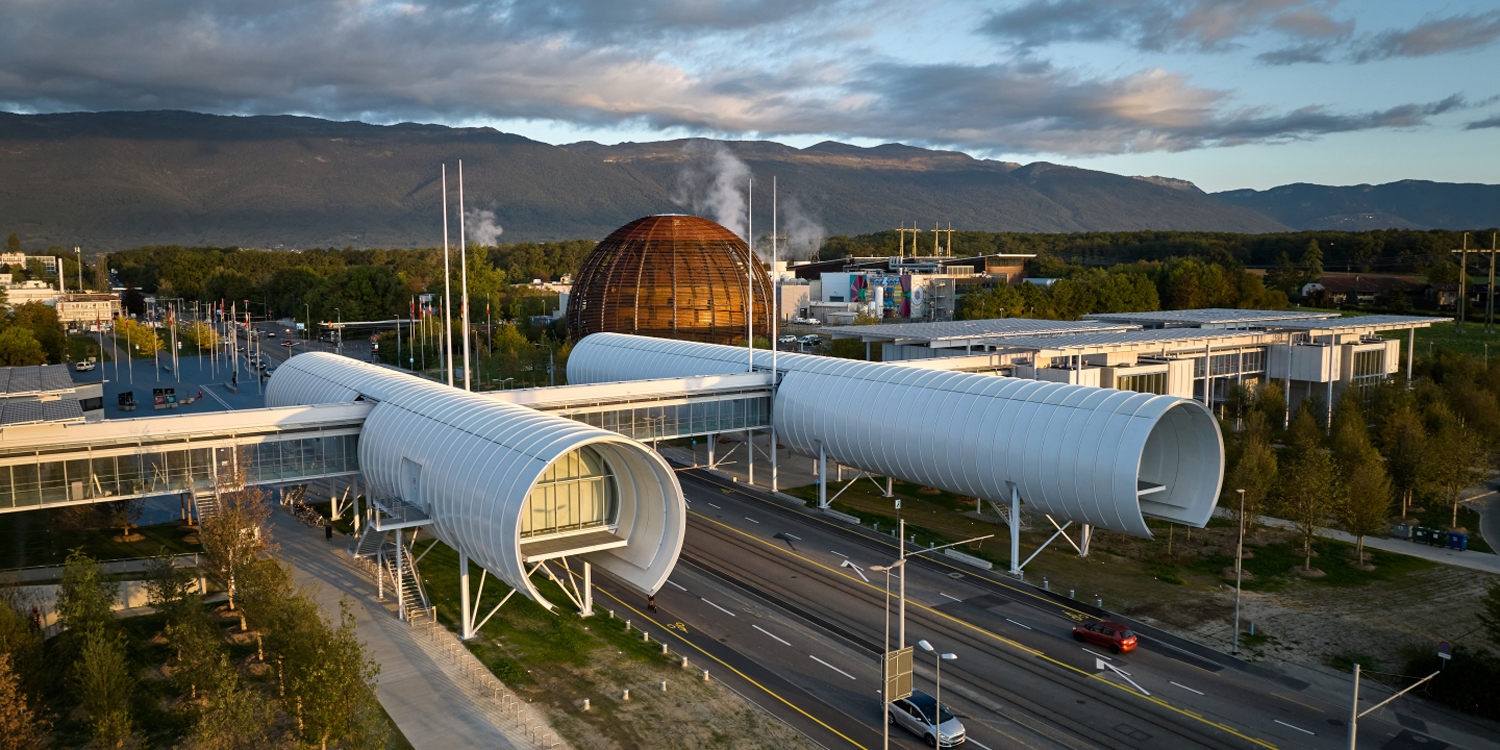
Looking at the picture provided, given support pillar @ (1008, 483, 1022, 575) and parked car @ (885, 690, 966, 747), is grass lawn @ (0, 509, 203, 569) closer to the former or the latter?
parked car @ (885, 690, 966, 747)

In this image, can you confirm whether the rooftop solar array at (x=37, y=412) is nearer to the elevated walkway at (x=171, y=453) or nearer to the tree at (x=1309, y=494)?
the elevated walkway at (x=171, y=453)

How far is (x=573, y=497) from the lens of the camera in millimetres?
37969

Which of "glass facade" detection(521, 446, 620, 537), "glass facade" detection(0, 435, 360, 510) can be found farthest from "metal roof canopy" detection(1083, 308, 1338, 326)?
"glass facade" detection(0, 435, 360, 510)

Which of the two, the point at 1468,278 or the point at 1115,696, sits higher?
the point at 1468,278

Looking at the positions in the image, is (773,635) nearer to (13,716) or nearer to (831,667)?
(831,667)

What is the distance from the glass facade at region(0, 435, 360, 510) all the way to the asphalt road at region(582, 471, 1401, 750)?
15.4m

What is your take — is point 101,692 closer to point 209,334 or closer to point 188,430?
point 188,430

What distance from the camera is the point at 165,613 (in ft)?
111

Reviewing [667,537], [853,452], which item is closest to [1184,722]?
[667,537]

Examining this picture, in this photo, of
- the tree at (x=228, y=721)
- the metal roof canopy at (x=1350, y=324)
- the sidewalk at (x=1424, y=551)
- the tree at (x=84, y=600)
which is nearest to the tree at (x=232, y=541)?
the tree at (x=84, y=600)

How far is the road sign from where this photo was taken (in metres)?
25.3

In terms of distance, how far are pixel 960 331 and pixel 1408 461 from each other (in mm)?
33218

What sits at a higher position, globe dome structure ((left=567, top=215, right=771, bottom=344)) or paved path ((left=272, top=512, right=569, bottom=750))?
globe dome structure ((left=567, top=215, right=771, bottom=344))

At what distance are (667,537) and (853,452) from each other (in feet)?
61.5
